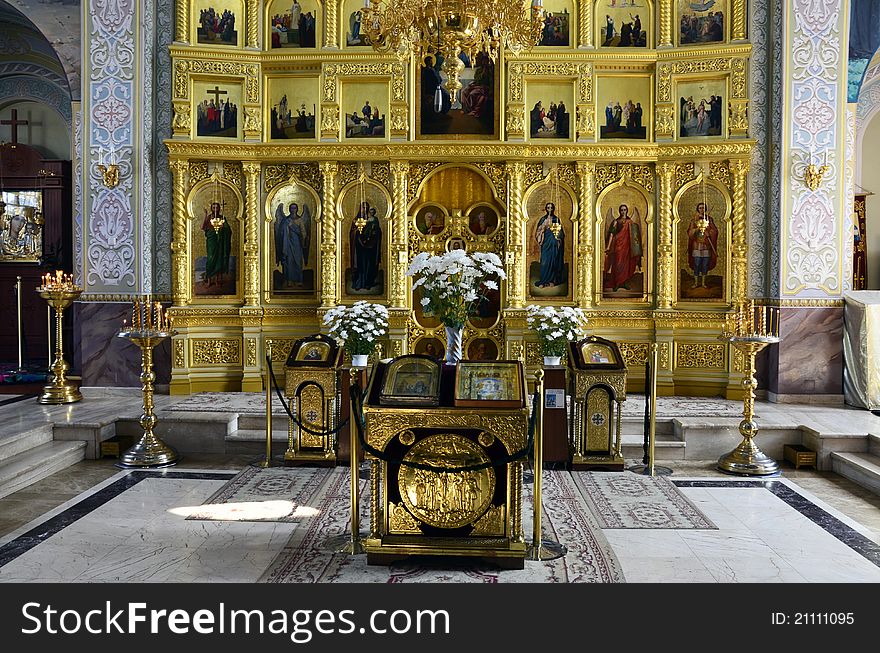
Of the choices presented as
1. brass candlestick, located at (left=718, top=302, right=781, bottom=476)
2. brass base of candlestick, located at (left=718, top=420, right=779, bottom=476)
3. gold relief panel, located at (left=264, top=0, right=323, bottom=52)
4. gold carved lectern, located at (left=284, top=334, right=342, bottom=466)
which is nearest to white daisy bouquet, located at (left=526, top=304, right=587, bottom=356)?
brass candlestick, located at (left=718, top=302, right=781, bottom=476)

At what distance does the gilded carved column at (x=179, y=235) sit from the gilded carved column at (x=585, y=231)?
5.24m

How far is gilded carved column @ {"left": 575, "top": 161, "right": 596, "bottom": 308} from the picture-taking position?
1080cm

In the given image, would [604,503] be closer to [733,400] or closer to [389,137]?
[733,400]

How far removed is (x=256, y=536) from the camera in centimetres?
591

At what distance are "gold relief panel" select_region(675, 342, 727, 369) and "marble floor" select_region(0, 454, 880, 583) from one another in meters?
3.05

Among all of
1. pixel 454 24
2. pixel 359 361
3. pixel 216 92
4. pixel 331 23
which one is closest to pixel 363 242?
pixel 216 92

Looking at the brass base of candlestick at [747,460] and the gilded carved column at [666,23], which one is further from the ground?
the gilded carved column at [666,23]

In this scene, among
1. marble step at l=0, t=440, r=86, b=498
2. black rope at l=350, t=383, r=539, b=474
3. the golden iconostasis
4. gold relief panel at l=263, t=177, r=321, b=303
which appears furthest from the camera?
gold relief panel at l=263, t=177, r=321, b=303

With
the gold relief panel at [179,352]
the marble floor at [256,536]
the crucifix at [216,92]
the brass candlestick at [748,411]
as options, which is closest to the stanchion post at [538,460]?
the marble floor at [256,536]

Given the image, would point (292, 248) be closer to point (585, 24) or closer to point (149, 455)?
point (149, 455)

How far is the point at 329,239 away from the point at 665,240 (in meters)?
4.48

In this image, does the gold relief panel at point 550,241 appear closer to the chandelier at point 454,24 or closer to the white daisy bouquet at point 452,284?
the chandelier at point 454,24

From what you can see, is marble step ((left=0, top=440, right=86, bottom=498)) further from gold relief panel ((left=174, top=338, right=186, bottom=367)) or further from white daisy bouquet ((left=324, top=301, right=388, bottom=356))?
white daisy bouquet ((left=324, top=301, right=388, bottom=356))

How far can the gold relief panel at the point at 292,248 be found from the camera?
436 inches
